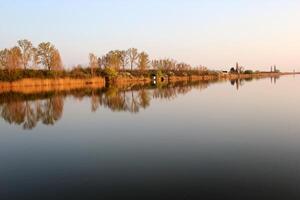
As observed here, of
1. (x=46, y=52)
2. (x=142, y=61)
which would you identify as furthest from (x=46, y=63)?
(x=142, y=61)

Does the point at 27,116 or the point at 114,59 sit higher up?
the point at 114,59

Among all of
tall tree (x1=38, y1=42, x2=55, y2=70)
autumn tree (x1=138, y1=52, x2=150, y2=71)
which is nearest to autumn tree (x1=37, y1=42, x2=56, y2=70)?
tall tree (x1=38, y1=42, x2=55, y2=70)

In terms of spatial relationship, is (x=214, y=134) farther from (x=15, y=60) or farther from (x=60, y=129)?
(x=15, y=60)

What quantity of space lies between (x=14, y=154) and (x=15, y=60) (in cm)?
3004

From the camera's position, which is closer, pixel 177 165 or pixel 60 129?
pixel 177 165

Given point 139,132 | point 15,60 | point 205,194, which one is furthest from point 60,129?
point 15,60

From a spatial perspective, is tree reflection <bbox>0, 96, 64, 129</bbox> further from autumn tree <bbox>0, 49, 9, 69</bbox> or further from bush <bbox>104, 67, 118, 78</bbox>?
bush <bbox>104, 67, 118, 78</bbox>

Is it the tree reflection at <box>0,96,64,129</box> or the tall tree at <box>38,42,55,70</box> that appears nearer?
the tree reflection at <box>0,96,64,129</box>

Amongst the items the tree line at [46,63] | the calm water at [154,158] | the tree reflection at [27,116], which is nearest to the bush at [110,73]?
the tree line at [46,63]

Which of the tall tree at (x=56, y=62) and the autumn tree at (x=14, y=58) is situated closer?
the autumn tree at (x=14, y=58)

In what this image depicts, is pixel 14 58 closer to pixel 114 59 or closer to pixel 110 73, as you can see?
pixel 110 73

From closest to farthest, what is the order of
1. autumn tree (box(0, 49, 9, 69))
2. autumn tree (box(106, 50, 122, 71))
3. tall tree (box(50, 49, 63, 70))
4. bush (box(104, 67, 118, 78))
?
autumn tree (box(0, 49, 9, 69)) → tall tree (box(50, 49, 63, 70)) → bush (box(104, 67, 118, 78)) → autumn tree (box(106, 50, 122, 71))

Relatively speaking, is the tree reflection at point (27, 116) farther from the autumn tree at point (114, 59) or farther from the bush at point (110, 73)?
the autumn tree at point (114, 59)

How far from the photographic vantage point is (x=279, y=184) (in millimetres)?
4574
